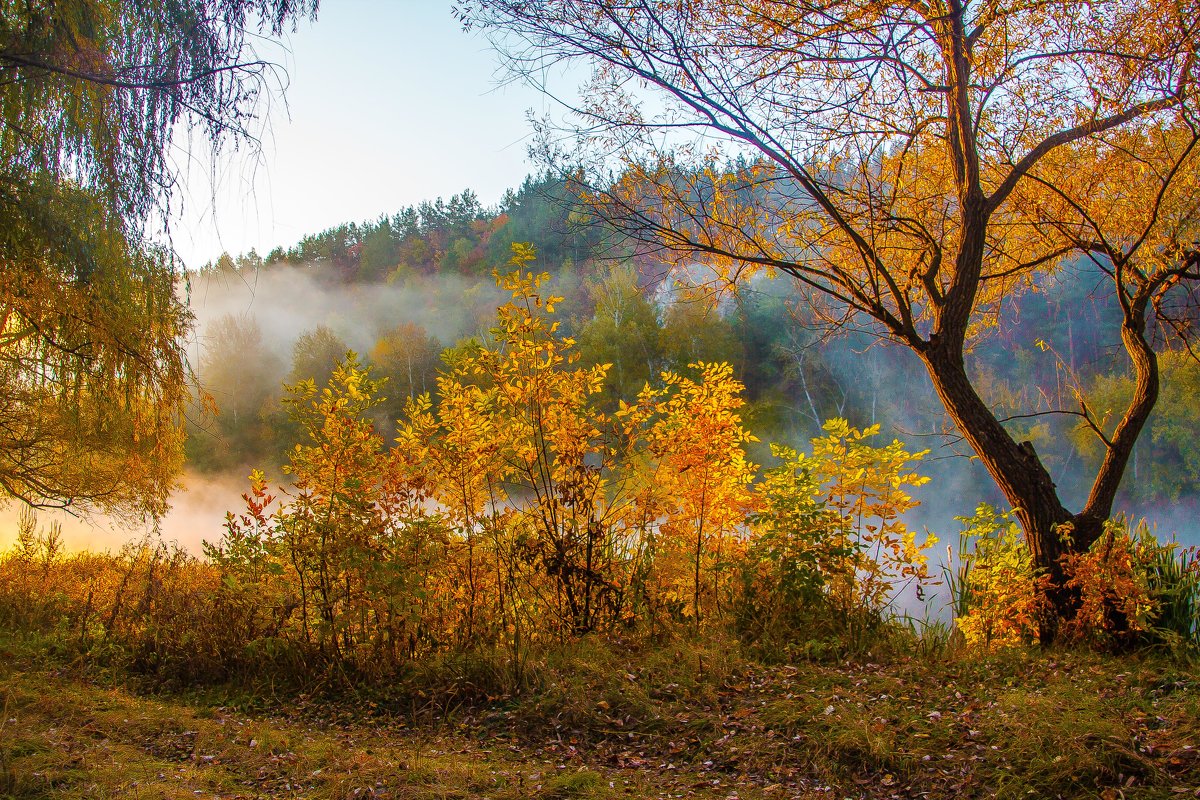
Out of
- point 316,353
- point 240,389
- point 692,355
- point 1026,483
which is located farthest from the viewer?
point 240,389

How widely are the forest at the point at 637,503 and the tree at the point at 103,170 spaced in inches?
0.7

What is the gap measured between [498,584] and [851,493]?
240 cm

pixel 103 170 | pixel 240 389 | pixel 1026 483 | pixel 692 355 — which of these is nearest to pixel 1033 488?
pixel 1026 483

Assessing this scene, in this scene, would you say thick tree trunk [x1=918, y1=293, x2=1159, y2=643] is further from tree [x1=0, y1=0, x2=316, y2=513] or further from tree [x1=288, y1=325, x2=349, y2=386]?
tree [x1=288, y1=325, x2=349, y2=386]

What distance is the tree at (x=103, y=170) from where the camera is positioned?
10.5ft

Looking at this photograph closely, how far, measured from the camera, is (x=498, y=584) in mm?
4801

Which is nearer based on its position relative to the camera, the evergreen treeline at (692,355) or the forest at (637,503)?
the forest at (637,503)

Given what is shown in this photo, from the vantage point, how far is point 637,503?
5.21m

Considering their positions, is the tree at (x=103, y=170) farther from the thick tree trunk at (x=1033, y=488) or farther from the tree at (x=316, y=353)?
the tree at (x=316, y=353)

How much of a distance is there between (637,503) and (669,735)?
187 centimetres

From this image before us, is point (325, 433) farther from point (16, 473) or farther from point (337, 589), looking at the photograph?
point (16, 473)

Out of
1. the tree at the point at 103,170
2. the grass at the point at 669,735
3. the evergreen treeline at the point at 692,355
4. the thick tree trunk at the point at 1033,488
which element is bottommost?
the grass at the point at 669,735

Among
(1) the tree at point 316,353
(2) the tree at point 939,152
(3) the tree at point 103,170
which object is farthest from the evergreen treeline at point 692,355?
(3) the tree at point 103,170

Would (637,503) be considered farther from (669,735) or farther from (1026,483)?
(1026,483)
